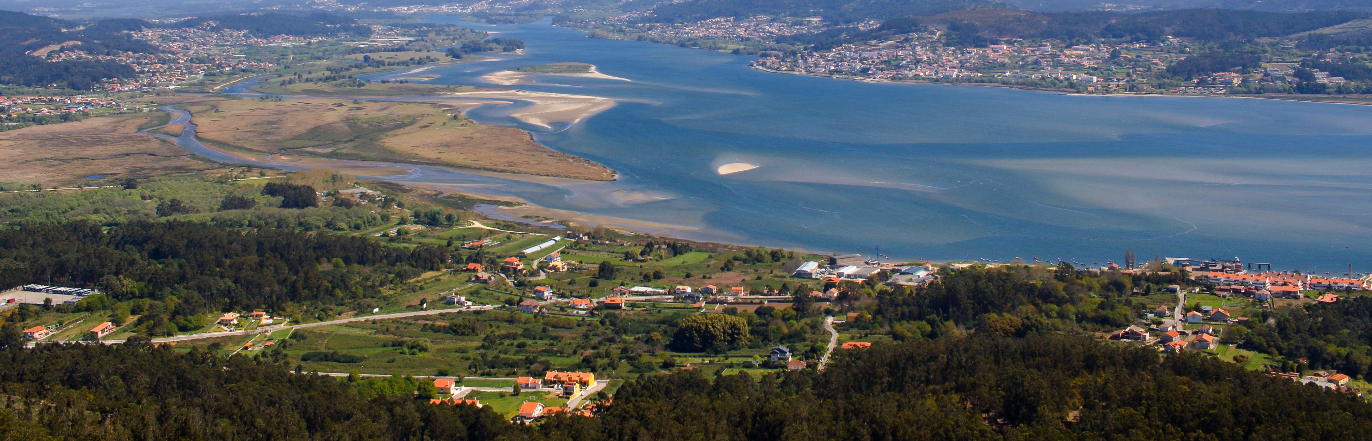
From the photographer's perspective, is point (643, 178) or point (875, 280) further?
point (643, 178)

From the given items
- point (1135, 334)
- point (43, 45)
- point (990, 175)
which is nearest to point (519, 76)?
point (43, 45)

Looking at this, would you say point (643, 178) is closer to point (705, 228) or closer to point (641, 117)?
point (705, 228)

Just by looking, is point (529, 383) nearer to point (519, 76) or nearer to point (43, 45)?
point (519, 76)

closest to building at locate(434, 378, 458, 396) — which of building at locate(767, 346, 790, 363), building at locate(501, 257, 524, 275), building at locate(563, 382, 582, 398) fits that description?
building at locate(563, 382, 582, 398)

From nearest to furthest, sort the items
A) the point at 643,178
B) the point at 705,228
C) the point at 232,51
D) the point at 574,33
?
the point at 705,228
the point at 643,178
the point at 232,51
the point at 574,33

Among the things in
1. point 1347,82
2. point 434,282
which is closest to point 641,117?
point 434,282

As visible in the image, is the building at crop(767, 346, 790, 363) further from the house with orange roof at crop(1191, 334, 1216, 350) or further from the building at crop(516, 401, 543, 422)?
the house with orange roof at crop(1191, 334, 1216, 350)
